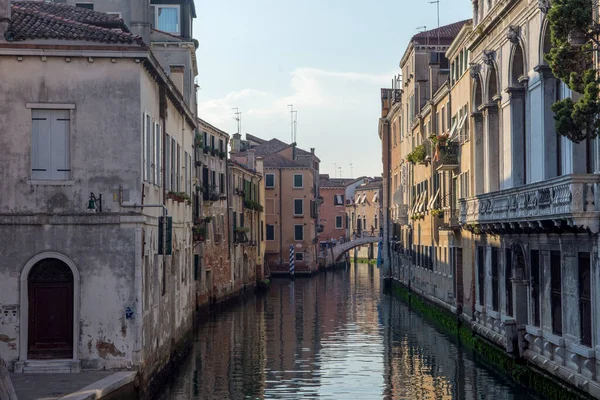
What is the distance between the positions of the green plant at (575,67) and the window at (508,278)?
9068mm

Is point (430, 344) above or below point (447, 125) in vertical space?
below

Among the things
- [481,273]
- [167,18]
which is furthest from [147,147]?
[167,18]

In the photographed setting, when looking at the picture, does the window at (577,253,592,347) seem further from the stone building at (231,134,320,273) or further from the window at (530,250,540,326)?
the stone building at (231,134,320,273)

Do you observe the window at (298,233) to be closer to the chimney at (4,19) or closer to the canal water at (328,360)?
the canal water at (328,360)

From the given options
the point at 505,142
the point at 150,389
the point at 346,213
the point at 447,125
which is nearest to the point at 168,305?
the point at 150,389

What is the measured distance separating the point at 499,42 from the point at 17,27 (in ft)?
40.7

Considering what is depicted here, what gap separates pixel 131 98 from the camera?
1773 cm

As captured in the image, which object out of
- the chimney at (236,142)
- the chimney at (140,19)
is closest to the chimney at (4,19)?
the chimney at (140,19)

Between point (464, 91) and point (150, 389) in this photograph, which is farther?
point (464, 91)

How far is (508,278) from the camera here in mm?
24422

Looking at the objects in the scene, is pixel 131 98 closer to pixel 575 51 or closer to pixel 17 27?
pixel 17 27

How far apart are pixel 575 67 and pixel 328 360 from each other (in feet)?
42.7

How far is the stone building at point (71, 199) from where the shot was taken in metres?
17.4

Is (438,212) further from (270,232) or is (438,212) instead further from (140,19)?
(270,232)
